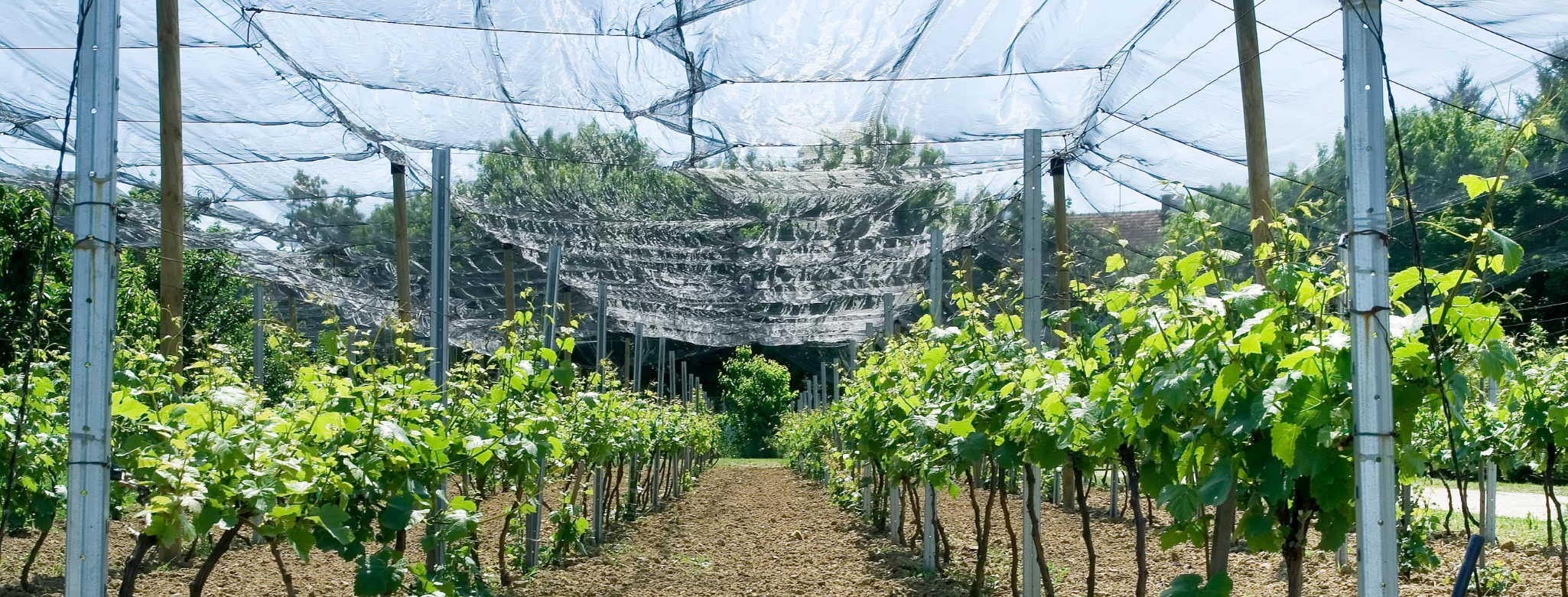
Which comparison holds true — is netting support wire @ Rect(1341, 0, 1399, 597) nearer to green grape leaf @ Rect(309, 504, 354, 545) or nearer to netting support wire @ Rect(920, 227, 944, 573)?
green grape leaf @ Rect(309, 504, 354, 545)

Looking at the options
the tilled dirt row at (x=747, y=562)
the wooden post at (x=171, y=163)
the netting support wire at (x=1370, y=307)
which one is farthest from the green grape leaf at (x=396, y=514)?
the tilled dirt row at (x=747, y=562)

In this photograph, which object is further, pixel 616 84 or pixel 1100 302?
pixel 616 84

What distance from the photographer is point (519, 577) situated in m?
8.14

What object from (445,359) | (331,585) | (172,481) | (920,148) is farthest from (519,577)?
(172,481)

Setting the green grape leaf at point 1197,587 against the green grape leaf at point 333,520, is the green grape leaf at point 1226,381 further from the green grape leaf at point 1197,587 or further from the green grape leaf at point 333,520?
the green grape leaf at point 333,520

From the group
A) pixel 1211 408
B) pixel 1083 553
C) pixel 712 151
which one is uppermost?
pixel 712 151

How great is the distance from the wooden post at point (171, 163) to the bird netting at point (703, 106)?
0.78 ft

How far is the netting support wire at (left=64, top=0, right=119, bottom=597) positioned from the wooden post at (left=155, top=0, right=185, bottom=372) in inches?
166

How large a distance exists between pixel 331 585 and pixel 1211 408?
19.8 ft

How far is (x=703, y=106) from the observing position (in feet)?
26.0

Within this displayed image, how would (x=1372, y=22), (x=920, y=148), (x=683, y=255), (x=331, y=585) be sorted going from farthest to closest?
(x=683, y=255) < (x=920, y=148) < (x=331, y=585) < (x=1372, y=22)

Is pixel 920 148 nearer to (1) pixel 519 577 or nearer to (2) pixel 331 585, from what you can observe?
(1) pixel 519 577

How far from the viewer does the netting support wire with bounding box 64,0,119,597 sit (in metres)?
2.79

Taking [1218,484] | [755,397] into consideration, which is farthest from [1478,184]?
[755,397]
